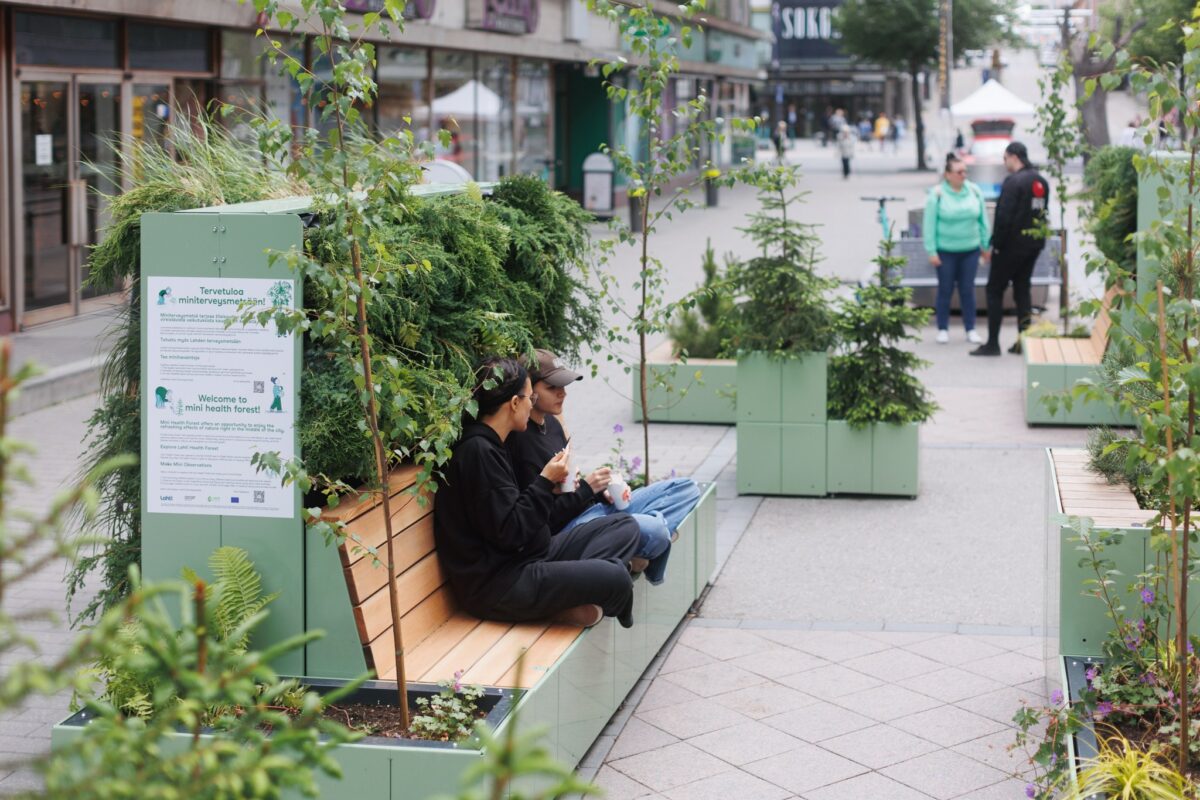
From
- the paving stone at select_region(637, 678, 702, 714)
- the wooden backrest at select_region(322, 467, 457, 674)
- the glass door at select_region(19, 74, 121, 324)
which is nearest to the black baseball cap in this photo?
the wooden backrest at select_region(322, 467, 457, 674)

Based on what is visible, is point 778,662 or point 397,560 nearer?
point 397,560

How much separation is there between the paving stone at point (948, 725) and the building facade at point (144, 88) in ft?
10.8

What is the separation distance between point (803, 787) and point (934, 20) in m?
49.5

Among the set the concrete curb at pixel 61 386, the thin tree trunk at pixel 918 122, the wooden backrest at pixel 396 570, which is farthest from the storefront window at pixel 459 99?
the thin tree trunk at pixel 918 122

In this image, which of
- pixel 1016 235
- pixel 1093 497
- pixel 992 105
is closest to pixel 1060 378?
pixel 1016 235

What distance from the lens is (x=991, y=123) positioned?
123 feet

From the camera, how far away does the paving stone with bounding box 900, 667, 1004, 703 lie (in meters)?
6.20

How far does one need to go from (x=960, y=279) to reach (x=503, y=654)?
10.3 metres

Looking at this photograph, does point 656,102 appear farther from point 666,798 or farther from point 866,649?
point 666,798

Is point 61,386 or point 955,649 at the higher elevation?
point 61,386

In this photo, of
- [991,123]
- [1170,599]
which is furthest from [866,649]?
[991,123]

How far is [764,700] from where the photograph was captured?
20.1 feet

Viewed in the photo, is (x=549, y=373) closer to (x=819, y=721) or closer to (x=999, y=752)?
(x=819, y=721)

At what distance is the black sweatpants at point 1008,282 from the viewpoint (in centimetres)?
1419
